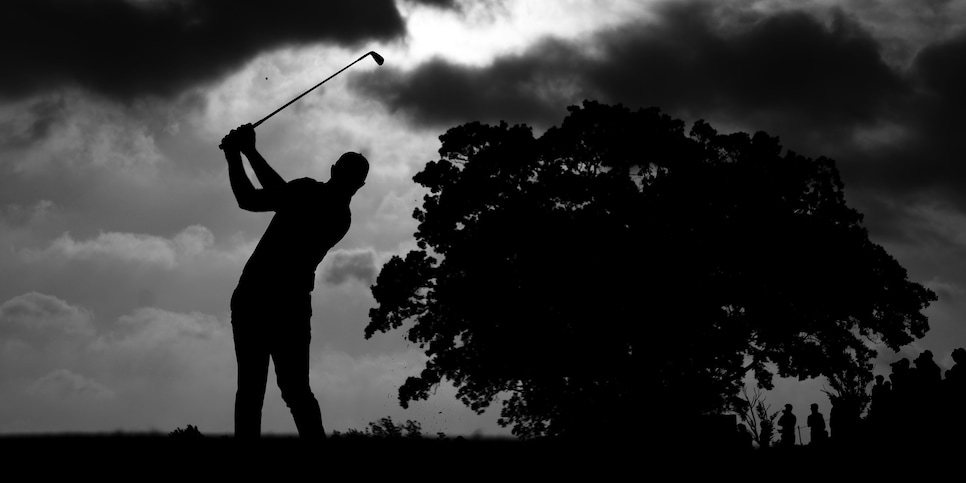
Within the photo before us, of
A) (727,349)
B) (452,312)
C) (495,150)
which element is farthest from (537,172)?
(727,349)

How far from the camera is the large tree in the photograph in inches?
1163

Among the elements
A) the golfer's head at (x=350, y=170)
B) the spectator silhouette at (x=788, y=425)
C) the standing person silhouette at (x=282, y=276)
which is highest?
the golfer's head at (x=350, y=170)

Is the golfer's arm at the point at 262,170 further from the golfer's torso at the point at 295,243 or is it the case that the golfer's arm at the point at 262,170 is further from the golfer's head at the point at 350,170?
the golfer's head at the point at 350,170

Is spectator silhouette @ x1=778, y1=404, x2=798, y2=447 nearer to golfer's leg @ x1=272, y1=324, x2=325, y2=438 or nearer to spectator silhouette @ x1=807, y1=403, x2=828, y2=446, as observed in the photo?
spectator silhouette @ x1=807, y1=403, x2=828, y2=446

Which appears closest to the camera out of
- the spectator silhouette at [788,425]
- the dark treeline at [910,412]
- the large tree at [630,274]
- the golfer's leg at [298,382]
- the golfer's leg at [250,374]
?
the golfer's leg at [250,374]

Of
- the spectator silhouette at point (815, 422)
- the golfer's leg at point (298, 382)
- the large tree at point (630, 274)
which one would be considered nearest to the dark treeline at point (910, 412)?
the spectator silhouette at point (815, 422)

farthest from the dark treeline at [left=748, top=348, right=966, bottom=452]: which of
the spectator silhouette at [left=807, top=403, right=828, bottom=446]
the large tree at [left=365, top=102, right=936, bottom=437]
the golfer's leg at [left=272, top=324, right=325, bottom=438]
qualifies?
the large tree at [left=365, top=102, right=936, bottom=437]

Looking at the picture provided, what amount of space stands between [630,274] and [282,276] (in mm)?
24536

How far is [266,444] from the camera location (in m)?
6.02

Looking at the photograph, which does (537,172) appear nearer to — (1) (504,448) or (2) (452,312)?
(2) (452,312)

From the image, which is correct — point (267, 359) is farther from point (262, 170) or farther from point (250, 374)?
point (262, 170)

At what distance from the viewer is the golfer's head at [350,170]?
6.41 m

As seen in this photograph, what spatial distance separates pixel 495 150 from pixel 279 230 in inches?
1040

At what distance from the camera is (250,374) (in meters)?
5.86
